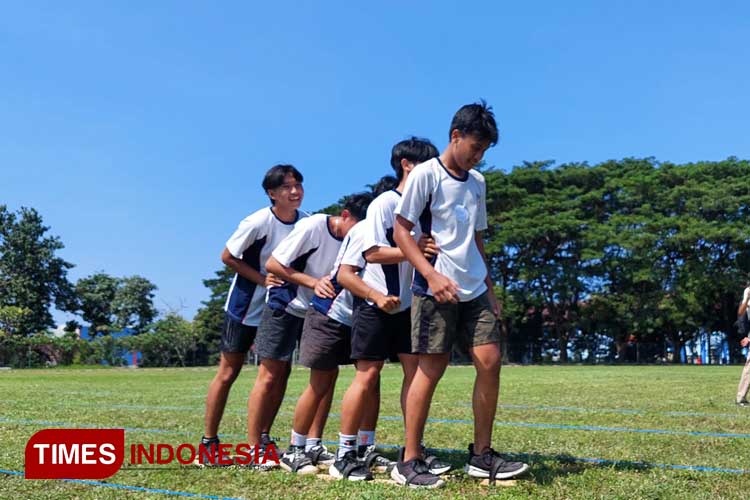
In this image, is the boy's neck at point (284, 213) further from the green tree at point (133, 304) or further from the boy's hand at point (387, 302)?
the green tree at point (133, 304)

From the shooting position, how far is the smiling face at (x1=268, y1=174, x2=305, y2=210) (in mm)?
5094

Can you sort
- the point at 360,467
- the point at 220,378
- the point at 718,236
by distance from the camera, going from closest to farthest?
the point at 360,467, the point at 220,378, the point at 718,236

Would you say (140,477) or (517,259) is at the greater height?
(517,259)

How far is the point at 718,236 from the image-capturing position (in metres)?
36.2

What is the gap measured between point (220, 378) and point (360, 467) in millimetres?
1358

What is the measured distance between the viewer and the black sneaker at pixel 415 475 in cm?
381

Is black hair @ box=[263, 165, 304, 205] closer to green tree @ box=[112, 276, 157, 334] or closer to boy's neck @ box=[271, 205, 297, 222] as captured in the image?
boy's neck @ box=[271, 205, 297, 222]

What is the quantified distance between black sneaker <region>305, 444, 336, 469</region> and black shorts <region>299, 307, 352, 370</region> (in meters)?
0.53

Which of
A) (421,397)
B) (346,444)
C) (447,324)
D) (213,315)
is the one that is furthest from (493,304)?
(213,315)

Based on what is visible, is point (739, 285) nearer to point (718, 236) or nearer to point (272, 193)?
point (718, 236)

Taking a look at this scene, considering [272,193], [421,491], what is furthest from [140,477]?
[272,193]

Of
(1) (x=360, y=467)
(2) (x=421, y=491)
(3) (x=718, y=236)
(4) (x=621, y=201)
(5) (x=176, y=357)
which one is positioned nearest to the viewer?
(2) (x=421, y=491)

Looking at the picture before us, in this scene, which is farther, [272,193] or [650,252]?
[650,252]

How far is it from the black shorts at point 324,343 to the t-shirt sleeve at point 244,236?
2.56 feet
